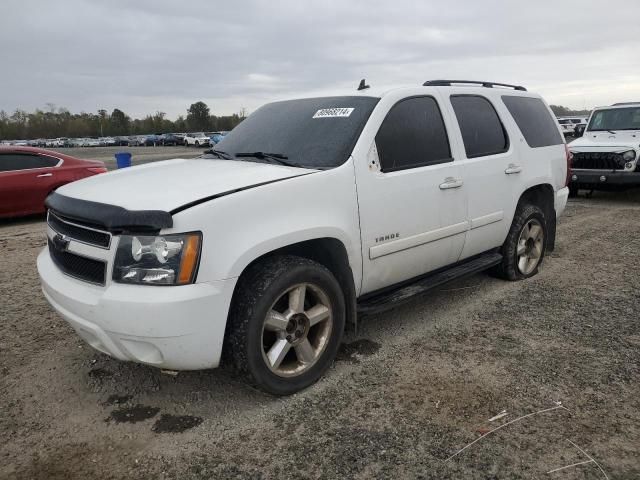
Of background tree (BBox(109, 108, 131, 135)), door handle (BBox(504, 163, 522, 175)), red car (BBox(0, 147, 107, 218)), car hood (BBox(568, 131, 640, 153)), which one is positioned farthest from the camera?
background tree (BBox(109, 108, 131, 135))

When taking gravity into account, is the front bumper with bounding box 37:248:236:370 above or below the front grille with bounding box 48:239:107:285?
below

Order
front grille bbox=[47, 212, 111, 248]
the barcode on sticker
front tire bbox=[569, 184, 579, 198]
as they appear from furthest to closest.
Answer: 1. front tire bbox=[569, 184, 579, 198]
2. the barcode on sticker
3. front grille bbox=[47, 212, 111, 248]

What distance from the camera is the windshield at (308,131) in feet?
11.2

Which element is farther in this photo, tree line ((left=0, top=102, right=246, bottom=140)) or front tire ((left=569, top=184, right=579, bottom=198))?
tree line ((left=0, top=102, right=246, bottom=140))

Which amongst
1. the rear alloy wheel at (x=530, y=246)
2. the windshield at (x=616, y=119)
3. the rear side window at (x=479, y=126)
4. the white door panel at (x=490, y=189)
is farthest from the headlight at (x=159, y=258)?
the windshield at (x=616, y=119)

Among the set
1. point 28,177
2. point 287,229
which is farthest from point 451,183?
point 28,177

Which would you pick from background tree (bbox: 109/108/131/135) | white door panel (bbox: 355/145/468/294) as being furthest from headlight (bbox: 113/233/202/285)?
background tree (bbox: 109/108/131/135)

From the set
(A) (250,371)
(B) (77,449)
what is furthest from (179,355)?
(B) (77,449)

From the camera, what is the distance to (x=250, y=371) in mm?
2834

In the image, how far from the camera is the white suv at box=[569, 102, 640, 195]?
9.61 metres

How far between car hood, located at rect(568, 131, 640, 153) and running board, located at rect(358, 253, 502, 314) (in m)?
6.56

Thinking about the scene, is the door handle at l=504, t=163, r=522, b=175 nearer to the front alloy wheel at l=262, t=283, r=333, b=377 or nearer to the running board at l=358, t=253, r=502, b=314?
the running board at l=358, t=253, r=502, b=314

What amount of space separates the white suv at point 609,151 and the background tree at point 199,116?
9585 cm

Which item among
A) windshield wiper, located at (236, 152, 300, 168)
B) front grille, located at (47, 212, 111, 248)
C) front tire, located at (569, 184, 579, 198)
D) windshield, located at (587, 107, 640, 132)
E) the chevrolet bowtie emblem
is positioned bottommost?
front tire, located at (569, 184, 579, 198)
